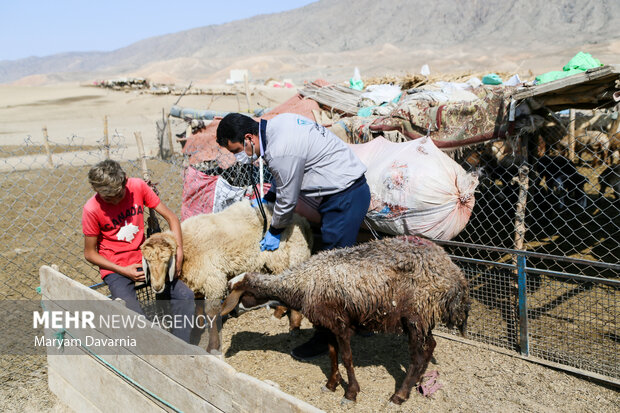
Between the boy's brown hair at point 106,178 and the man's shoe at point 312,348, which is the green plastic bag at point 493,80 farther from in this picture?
the boy's brown hair at point 106,178

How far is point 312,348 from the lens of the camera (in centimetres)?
412

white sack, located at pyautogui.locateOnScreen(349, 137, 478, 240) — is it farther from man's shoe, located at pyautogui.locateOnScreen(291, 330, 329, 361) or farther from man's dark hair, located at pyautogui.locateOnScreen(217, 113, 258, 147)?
man's dark hair, located at pyautogui.locateOnScreen(217, 113, 258, 147)

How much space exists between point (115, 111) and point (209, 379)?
1210 inches

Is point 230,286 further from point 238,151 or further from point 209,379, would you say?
point 209,379

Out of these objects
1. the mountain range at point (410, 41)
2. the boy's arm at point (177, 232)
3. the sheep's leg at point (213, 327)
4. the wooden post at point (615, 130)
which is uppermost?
the mountain range at point (410, 41)

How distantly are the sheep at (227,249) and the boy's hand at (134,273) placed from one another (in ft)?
1.22

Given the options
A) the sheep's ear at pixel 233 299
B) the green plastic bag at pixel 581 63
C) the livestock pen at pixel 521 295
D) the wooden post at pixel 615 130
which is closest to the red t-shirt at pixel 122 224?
the sheep's ear at pixel 233 299

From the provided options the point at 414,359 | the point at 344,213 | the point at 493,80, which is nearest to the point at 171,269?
the point at 344,213

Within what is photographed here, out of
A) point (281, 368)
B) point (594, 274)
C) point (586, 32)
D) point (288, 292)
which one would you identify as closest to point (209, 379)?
point (288, 292)

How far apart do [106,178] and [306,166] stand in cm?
157

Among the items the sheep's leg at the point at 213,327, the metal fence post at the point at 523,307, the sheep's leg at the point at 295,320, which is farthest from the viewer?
the sheep's leg at the point at 295,320

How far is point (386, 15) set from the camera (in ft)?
357

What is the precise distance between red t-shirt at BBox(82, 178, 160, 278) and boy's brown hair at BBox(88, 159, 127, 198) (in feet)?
0.79

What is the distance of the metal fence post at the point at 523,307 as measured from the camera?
386 centimetres
